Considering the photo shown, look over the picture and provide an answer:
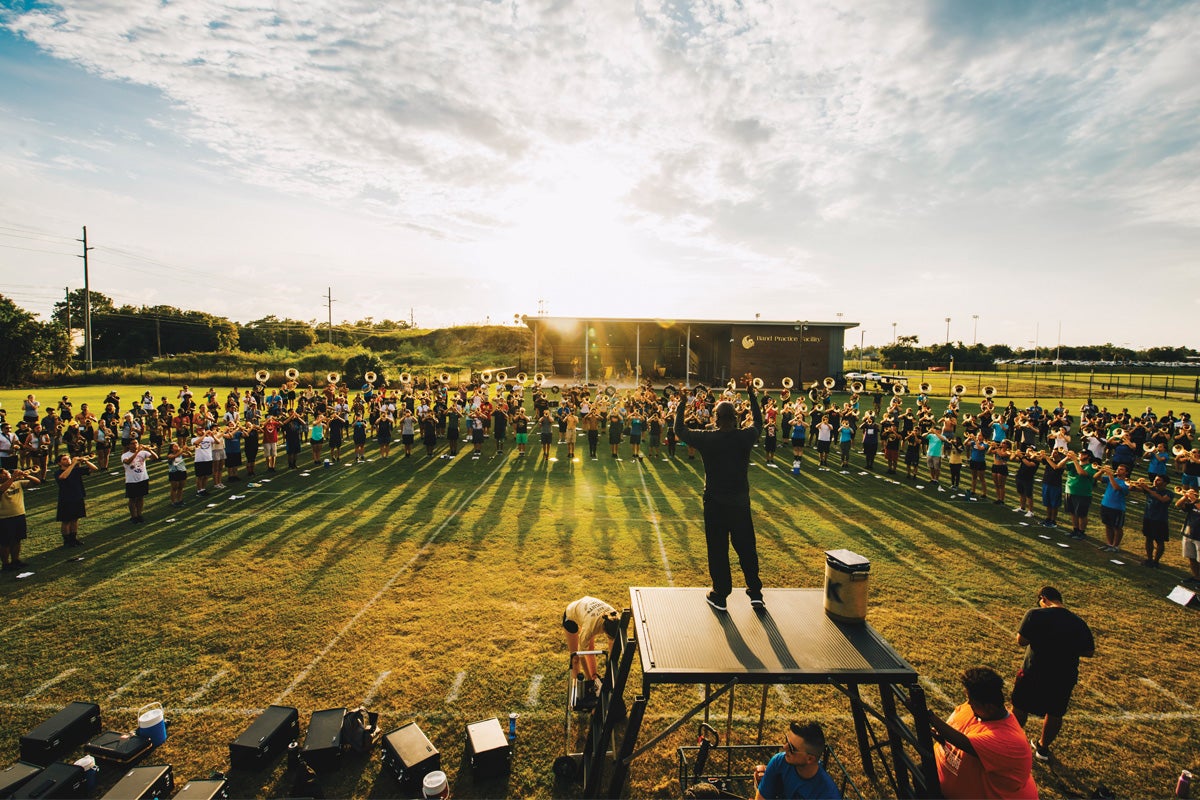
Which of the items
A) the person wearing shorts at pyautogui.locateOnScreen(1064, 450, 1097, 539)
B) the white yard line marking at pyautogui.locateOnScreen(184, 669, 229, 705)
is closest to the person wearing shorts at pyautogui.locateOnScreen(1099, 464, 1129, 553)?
the person wearing shorts at pyautogui.locateOnScreen(1064, 450, 1097, 539)

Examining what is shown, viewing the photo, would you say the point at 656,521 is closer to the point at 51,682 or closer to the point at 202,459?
the point at 51,682

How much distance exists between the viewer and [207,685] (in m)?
6.30

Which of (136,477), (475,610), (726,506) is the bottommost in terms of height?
(475,610)

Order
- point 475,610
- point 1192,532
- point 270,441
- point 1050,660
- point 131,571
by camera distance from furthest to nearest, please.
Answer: point 270,441
point 131,571
point 1192,532
point 475,610
point 1050,660

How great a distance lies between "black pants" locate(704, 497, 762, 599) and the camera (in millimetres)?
4949

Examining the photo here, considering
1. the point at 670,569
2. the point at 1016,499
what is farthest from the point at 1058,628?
the point at 1016,499

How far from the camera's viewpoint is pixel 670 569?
9664 mm

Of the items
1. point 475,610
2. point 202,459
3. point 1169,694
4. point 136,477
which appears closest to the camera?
point 1169,694

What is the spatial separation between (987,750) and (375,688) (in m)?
6.01

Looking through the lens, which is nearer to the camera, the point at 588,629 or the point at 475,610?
the point at 588,629

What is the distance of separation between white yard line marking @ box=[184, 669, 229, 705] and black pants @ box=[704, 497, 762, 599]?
599 cm

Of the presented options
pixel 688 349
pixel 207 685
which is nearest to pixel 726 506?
pixel 207 685

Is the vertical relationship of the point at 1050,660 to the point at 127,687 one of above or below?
above

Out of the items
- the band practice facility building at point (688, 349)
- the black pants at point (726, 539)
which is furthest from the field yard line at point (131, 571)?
the band practice facility building at point (688, 349)
